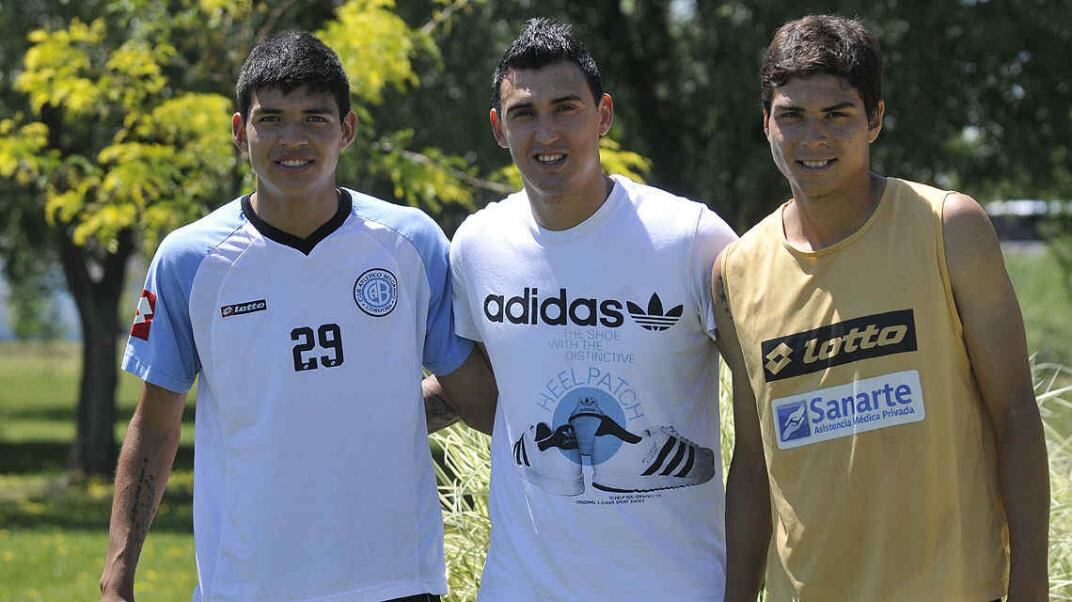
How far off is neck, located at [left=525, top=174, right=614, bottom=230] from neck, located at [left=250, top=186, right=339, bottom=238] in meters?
0.57

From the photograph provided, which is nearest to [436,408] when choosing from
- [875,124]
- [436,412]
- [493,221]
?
[436,412]

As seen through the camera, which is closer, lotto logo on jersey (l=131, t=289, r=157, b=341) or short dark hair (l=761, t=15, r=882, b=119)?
short dark hair (l=761, t=15, r=882, b=119)

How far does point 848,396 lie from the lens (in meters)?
2.81

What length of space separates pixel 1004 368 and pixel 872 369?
0.26m

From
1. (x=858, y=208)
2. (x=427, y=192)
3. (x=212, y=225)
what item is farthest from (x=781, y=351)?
(x=427, y=192)

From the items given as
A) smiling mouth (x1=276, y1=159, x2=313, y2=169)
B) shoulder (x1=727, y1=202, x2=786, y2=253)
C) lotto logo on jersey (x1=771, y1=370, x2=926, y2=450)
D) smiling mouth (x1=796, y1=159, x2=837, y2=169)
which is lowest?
lotto logo on jersey (x1=771, y1=370, x2=926, y2=450)

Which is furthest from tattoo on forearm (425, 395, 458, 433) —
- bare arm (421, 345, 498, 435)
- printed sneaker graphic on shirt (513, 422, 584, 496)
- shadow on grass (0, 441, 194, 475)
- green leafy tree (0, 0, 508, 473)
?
shadow on grass (0, 441, 194, 475)

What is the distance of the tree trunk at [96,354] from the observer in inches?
649

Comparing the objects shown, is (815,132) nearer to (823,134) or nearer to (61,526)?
(823,134)

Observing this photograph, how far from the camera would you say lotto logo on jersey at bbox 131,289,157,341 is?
343 cm

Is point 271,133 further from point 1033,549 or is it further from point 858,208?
point 1033,549

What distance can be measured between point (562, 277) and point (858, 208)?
718mm

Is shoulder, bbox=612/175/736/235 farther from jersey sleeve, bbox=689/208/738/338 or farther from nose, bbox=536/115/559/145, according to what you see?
nose, bbox=536/115/559/145

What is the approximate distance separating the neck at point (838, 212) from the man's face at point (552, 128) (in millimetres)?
589
